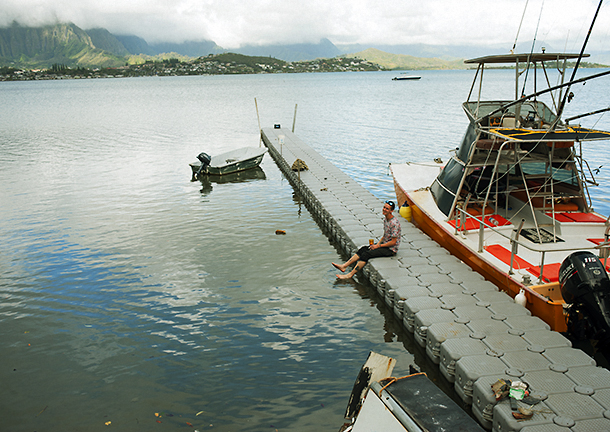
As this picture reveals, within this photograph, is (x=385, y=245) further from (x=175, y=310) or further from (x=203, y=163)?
(x=203, y=163)

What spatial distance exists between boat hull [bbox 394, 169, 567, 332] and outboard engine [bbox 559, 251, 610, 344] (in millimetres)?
244

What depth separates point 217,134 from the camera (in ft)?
128

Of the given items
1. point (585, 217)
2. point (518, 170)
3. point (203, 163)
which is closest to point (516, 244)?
point (518, 170)

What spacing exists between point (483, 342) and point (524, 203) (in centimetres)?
484

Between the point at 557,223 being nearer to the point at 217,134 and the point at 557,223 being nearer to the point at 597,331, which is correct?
the point at 597,331

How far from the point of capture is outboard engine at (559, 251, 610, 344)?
6.17m

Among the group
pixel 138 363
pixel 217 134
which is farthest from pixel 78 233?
pixel 217 134

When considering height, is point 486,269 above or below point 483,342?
above

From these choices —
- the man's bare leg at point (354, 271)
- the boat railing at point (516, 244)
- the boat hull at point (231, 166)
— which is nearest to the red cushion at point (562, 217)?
the boat railing at point (516, 244)

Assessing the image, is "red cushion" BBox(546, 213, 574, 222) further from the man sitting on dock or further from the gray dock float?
the man sitting on dock

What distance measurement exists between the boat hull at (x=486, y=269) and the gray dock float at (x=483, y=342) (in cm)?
18

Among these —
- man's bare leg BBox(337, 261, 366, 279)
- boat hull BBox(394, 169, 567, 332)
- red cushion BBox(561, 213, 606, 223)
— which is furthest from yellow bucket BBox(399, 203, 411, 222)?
red cushion BBox(561, 213, 606, 223)

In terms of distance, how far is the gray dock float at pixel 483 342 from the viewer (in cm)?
511

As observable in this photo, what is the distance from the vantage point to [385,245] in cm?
1020
